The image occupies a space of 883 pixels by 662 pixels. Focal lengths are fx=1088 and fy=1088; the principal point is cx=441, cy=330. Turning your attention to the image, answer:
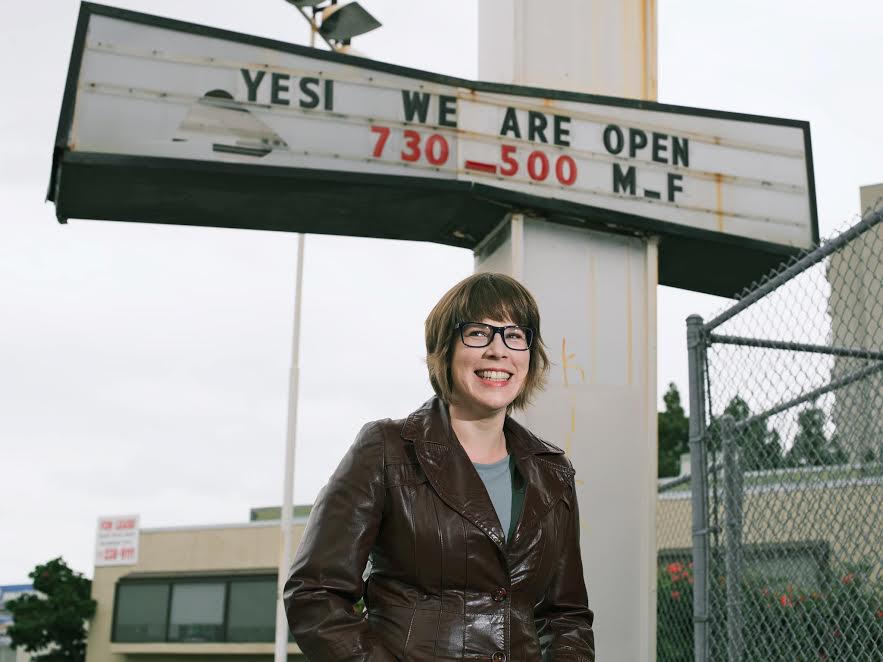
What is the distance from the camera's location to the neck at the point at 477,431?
272cm

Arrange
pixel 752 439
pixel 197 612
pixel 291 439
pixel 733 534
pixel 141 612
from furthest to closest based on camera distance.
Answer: pixel 141 612 < pixel 197 612 < pixel 291 439 < pixel 752 439 < pixel 733 534

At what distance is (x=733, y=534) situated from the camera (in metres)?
4.86

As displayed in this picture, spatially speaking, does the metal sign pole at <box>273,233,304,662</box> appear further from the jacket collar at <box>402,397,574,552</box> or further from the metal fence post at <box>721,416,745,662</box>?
the jacket collar at <box>402,397,574,552</box>

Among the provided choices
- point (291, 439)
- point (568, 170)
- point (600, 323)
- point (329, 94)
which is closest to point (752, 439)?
point (600, 323)

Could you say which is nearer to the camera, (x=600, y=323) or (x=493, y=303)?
(x=493, y=303)

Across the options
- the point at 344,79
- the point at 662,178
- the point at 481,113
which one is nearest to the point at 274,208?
the point at 344,79

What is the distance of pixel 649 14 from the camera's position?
22.0ft

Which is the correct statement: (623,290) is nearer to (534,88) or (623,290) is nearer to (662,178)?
(662,178)

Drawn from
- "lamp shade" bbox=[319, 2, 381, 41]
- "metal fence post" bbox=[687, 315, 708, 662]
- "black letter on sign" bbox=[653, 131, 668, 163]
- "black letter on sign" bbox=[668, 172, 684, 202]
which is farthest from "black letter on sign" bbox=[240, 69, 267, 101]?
"lamp shade" bbox=[319, 2, 381, 41]

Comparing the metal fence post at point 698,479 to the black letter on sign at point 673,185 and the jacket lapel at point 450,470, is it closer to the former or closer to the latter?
the black letter on sign at point 673,185

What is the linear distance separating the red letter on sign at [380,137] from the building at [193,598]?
2200 centimetres

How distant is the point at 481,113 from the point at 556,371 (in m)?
1.50

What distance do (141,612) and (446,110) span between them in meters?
28.0

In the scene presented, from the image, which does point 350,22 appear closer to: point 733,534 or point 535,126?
point 535,126
